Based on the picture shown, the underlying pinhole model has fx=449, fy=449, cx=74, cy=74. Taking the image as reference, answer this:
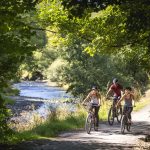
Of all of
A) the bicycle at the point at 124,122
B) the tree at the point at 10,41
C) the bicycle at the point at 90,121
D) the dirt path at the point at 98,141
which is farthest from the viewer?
the bicycle at the point at 124,122

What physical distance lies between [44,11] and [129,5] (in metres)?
9.77

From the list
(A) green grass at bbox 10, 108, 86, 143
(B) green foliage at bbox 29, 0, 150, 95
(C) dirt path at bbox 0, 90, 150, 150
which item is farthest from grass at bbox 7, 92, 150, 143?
(B) green foliage at bbox 29, 0, 150, 95

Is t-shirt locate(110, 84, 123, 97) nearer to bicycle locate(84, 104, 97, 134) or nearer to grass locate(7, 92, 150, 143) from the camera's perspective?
grass locate(7, 92, 150, 143)

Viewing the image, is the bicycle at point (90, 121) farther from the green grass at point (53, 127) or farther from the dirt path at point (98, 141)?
the green grass at point (53, 127)

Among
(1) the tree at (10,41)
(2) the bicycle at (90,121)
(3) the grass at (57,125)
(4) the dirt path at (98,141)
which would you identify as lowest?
(4) the dirt path at (98,141)

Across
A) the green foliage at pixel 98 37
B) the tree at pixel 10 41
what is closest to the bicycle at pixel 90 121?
the green foliage at pixel 98 37

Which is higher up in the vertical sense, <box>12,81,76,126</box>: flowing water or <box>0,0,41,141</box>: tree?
<box>0,0,41,141</box>: tree

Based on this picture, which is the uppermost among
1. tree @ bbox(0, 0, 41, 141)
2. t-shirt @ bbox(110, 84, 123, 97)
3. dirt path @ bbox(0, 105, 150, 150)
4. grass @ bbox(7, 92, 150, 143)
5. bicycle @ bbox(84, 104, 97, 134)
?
tree @ bbox(0, 0, 41, 141)

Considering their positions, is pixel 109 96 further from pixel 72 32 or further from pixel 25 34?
pixel 25 34

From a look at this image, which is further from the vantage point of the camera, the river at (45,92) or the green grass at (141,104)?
the river at (45,92)

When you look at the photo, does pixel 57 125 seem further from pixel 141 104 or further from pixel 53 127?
pixel 141 104

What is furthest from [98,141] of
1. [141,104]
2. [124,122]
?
[141,104]

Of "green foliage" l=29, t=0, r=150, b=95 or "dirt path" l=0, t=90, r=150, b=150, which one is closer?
"green foliage" l=29, t=0, r=150, b=95

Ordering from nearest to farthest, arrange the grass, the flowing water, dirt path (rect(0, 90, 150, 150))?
dirt path (rect(0, 90, 150, 150)) → the grass → the flowing water
